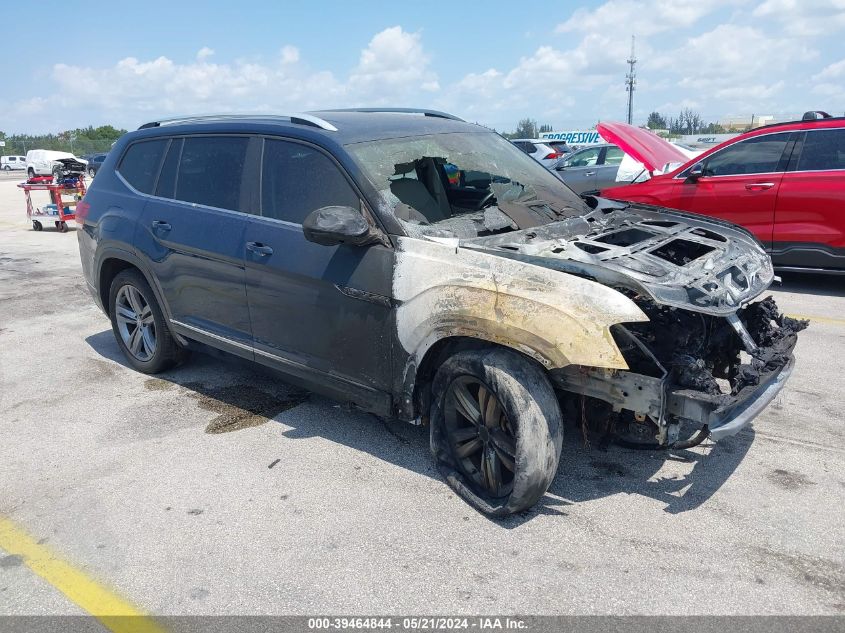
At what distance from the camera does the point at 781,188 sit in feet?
24.1

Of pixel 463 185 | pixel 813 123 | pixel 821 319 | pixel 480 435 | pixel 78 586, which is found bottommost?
pixel 78 586

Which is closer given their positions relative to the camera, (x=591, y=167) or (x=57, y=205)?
(x=591, y=167)

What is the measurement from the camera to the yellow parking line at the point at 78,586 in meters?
2.72

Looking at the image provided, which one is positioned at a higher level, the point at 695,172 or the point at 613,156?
the point at 613,156

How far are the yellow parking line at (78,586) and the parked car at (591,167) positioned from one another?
10.9 meters

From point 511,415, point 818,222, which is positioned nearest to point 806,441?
point 511,415

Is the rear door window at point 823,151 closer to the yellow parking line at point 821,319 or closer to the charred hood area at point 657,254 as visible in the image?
the yellow parking line at point 821,319

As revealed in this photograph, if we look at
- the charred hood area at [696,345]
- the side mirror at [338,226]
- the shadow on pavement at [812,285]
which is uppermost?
the side mirror at [338,226]

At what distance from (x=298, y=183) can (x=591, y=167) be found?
10400 millimetres

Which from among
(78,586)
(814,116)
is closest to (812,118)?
(814,116)

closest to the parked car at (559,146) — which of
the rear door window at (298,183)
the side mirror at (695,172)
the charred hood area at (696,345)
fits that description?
the side mirror at (695,172)

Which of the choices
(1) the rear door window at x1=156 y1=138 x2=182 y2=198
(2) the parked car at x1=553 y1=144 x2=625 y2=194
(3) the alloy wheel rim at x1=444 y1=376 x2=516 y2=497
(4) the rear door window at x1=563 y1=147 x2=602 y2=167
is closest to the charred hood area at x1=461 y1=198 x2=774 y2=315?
(3) the alloy wheel rim at x1=444 y1=376 x2=516 y2=497

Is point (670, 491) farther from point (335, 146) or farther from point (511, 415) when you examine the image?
point (335, 146)

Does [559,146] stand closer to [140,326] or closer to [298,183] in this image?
[140,326]
